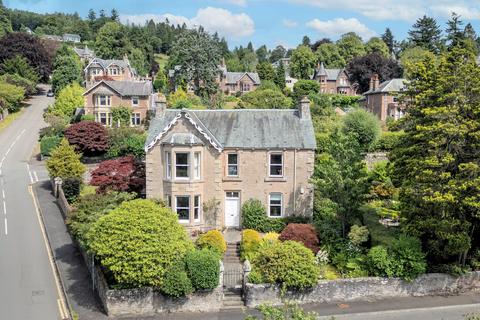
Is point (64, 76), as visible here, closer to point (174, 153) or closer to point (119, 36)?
point (119, 36)

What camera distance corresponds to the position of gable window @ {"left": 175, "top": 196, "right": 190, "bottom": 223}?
1184 inches

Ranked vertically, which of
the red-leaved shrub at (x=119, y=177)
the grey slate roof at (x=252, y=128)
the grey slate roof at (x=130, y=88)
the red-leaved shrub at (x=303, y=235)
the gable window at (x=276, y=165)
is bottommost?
the red-leaved shrub at (x=303, y=235)

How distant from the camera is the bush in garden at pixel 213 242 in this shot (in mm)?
26672

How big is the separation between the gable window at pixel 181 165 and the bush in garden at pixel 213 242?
15.2 ft

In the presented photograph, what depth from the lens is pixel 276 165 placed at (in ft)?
102

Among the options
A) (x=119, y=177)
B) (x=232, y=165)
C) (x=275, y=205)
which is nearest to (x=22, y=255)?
(x=119, y=177)

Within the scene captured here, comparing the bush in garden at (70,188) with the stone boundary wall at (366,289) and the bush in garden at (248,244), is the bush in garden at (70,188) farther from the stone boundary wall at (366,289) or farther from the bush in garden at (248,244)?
the stone boundary wall at (366,289)

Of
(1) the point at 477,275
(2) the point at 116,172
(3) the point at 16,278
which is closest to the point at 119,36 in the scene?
(2) the point at 116,172

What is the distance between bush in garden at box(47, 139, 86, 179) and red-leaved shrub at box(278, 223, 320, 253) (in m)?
22.3

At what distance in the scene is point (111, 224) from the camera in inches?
822

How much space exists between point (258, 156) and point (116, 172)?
435 inches

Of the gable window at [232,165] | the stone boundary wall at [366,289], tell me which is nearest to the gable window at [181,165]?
the gable window at [232,165]

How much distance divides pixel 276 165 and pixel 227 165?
334cm

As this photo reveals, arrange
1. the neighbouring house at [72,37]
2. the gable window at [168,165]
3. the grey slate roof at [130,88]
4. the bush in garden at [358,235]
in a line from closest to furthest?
the bush in garden at [358,235], the gable window at [168,165], the grey slate roof at [130,88], the neighbouring house at [72,37]
